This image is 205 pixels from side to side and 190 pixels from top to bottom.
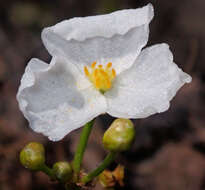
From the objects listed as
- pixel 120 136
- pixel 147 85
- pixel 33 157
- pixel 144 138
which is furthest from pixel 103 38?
pixel 144 138

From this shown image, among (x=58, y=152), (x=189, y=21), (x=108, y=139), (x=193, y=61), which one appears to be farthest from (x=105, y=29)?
(x=189, y=21)

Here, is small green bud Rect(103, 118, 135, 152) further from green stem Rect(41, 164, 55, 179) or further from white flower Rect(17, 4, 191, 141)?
green stem Rect(41, 164, 55, 179)

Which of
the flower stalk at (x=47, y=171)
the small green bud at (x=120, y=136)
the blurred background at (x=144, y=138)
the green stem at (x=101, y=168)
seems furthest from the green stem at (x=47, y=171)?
the blurred background at (x=144, y=138)

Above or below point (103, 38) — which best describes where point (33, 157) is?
below

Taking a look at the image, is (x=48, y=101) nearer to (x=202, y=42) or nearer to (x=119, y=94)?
(x=119, y=94)

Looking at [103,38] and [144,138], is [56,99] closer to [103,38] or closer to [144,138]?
[103,38]

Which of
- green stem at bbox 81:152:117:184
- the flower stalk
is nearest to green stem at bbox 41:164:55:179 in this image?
the flower stalk
